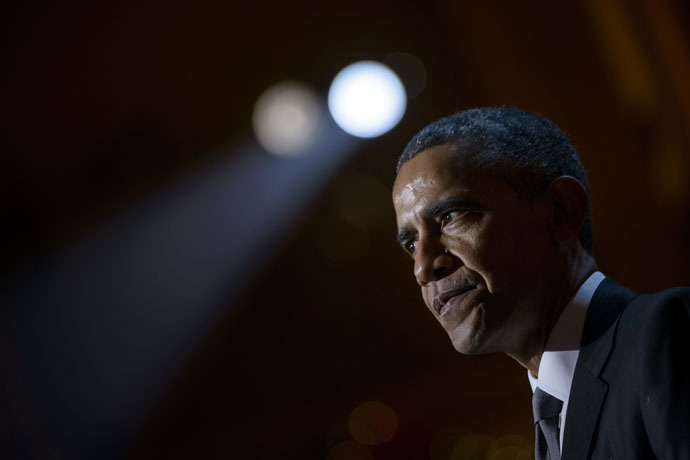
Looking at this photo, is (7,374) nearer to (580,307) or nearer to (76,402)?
(580,307)

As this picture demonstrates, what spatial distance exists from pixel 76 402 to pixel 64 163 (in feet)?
6.80

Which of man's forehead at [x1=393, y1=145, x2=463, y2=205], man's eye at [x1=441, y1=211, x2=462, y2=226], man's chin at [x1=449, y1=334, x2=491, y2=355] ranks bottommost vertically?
man's chin at [x1=449, y1=334, x2=491, y2=355]

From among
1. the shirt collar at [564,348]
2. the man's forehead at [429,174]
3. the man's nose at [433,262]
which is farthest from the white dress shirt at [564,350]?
the man's forehead at [429,174]

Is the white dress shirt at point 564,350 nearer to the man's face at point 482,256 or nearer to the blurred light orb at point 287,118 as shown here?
the man's face at point 482,256

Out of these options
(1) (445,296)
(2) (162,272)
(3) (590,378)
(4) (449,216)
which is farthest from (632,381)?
(2) (162,272)

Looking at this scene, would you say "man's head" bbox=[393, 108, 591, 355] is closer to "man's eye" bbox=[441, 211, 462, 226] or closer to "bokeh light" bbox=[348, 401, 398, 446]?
"man's eye" bbox=[441, 211, 462, 226]

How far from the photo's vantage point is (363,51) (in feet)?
19.2

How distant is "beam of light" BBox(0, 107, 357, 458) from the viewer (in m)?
5.71

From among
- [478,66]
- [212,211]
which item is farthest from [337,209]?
[478,66]

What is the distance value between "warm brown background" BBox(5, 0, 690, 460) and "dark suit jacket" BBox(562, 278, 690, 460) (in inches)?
131

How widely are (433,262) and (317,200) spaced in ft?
15.1

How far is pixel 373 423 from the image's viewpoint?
5.52 metres

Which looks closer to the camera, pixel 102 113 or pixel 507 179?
pixel 507 179

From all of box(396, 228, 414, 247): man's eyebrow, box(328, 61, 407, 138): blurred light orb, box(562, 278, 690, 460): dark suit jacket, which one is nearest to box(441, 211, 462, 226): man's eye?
box(396, 228, 414, 247): man's eyebrow
